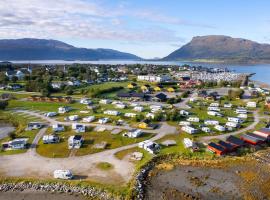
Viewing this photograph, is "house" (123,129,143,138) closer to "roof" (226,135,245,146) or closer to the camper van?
"roof" (226,135,245,146)

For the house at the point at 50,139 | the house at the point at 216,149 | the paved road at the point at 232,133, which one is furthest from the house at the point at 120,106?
the house at the point at 216,149

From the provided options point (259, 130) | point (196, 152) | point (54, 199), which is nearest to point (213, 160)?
point (196, 152)

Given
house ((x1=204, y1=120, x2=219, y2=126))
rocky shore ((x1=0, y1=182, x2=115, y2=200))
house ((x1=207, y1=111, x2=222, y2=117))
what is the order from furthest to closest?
house ((x1=207, y1=111, x2=222, y2=117)) < house ((x1=204, y1=120, x2=219, y2=126)) < rocky shore ((x1=0, y1=182, x2=115, y2=200))

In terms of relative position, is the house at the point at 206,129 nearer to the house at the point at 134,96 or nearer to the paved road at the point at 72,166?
the paved road at the point at 72,166

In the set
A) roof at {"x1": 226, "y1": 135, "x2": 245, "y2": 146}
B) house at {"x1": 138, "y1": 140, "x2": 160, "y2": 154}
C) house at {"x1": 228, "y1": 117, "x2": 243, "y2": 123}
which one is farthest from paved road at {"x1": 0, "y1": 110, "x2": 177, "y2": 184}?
house at {"x1": 228, "y1": 117, "x2": 243, "y2": 123}

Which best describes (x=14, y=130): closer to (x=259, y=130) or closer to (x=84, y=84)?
(x=259, y=130)

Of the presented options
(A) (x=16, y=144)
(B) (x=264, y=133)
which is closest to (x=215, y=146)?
(B) (x=264, y=133)
